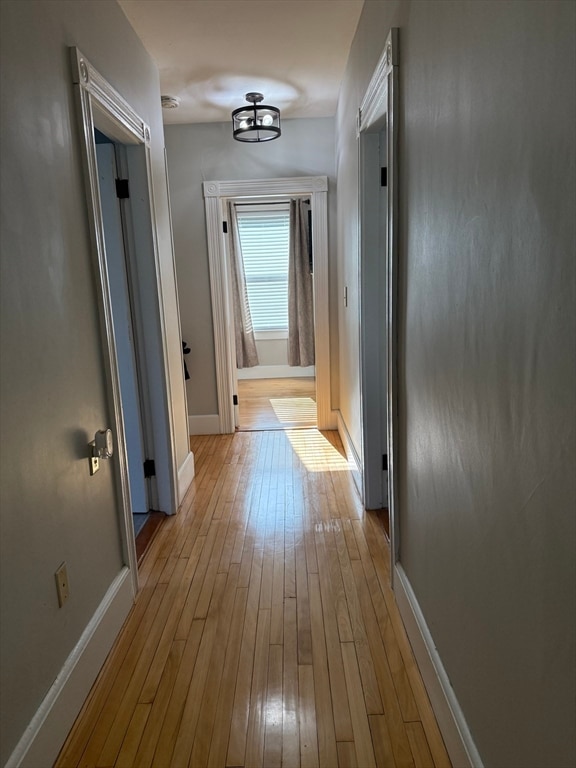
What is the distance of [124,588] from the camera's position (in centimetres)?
211

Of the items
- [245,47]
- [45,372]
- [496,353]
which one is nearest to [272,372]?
[245,47]

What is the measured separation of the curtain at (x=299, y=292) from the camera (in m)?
6.59

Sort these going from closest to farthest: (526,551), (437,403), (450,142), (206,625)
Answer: (526,551)
(450,142)
(437,403)
(206,625)

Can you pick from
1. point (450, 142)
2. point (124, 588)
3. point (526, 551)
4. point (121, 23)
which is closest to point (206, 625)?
point (124, 588)

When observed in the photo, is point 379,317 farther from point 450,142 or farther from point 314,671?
point 314,671

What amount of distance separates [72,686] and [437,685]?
1094 millimetres

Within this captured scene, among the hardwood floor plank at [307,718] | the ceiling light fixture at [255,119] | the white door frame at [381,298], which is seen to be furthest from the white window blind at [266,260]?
the hardwood floor plank at [307,718]

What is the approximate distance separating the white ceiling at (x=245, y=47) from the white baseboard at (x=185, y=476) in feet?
7.90

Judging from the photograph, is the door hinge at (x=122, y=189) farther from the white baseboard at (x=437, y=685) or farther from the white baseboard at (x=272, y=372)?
the white baseboard at (x=272, y=372)

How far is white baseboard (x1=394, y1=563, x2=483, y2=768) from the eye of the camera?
1.30 metres

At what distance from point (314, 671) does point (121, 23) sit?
287cm

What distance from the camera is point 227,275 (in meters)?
4.48

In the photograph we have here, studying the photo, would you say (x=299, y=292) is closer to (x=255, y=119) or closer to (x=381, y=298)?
(x=255, y=119)

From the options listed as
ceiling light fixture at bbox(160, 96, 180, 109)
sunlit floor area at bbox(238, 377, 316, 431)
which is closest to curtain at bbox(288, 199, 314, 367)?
sunlit floor area at bbox(238, 377, 316, 431)
